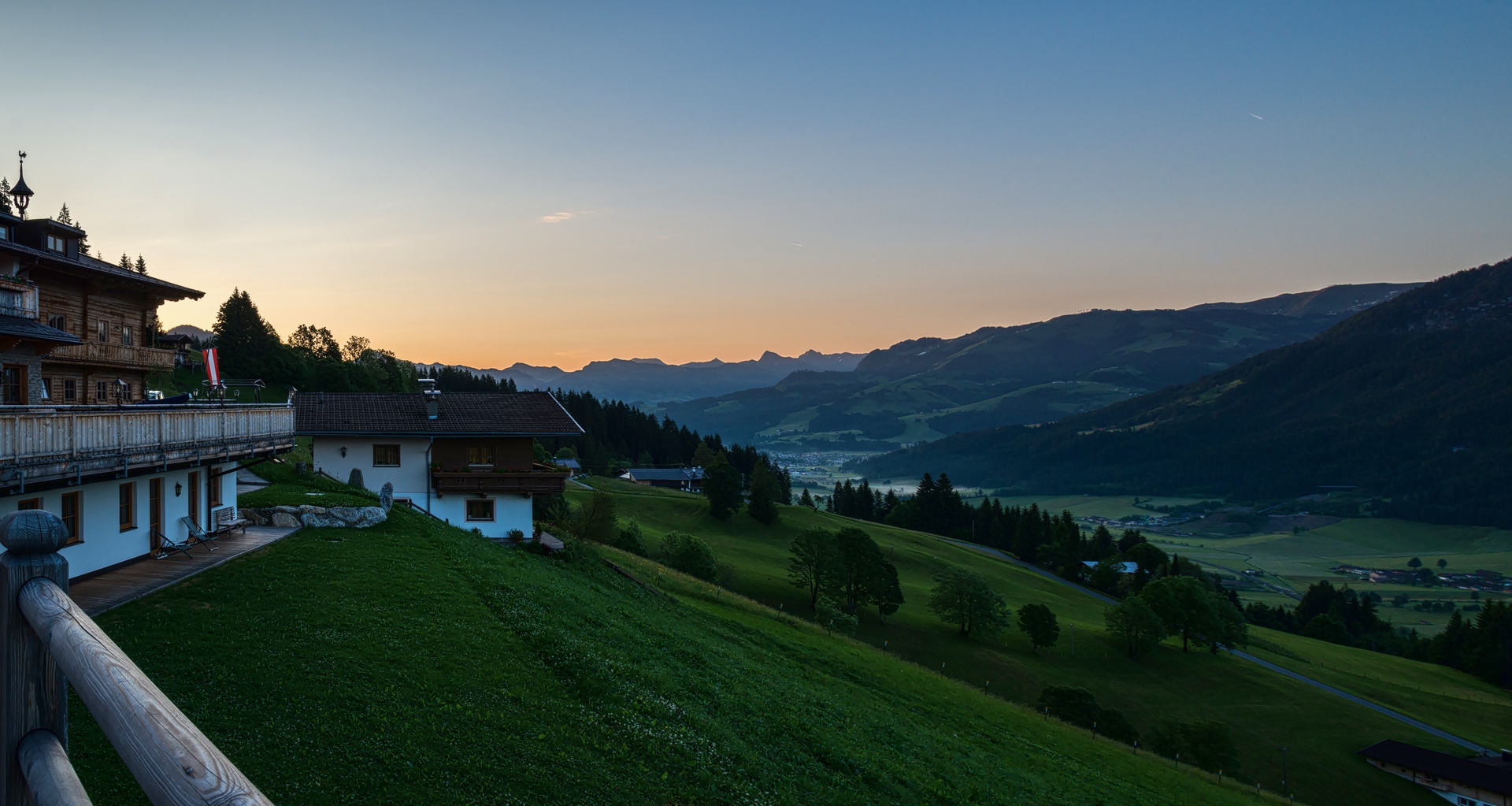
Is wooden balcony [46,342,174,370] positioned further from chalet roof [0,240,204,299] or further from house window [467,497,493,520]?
house window [467,497,493,520]

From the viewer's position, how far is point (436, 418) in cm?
4394

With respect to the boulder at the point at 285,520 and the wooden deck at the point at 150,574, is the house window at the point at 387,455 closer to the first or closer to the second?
the boulder at the point at 285,520

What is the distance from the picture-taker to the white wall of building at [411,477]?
4206 cm

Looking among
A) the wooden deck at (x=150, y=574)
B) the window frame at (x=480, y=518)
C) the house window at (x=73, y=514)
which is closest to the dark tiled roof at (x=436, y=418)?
the window frame at (x=480, y=518)

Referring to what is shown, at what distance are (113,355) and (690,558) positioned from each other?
38143 millimetres

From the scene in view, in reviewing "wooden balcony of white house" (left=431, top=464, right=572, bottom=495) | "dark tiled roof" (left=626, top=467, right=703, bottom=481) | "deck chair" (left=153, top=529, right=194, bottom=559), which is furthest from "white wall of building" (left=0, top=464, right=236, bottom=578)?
"dark tiled roof" (left=626, top=467, right=703, bottom=481)

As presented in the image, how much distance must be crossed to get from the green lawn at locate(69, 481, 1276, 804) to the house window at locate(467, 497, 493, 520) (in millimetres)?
9590

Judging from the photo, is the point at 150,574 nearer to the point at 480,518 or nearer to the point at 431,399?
the point at 480,518

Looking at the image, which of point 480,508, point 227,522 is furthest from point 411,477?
point 227,522

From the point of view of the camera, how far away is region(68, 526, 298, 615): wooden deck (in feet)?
58.1

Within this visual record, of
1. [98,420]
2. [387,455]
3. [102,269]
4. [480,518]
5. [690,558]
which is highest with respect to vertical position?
[102,269]

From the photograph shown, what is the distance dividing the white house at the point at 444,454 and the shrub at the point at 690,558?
715 inches

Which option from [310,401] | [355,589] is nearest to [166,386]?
[310,401]

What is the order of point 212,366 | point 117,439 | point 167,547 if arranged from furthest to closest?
point 212,366, point 167,547, point 117,439
